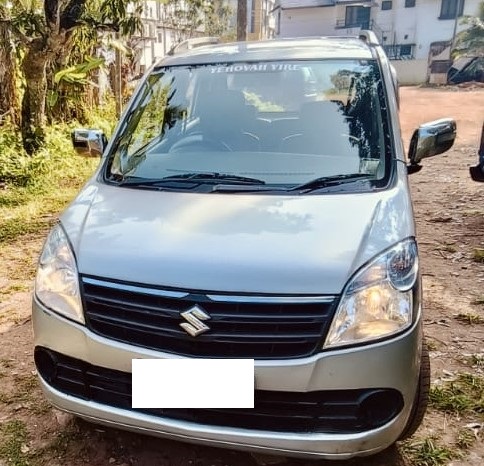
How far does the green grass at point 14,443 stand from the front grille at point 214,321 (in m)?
0.92

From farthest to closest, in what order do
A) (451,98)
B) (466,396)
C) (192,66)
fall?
(451,98) → (192,66) → (466,396)

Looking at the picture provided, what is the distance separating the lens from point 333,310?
5.86 ft

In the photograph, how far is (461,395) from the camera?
2752mm

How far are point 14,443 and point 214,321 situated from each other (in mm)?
1399

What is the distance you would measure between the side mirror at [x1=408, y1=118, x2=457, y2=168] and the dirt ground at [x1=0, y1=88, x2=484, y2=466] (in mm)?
1227

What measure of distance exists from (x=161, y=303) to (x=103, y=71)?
9473mm

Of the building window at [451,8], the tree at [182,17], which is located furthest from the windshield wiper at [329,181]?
the building window at [451,8]

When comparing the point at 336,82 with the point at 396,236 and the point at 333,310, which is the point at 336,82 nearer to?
the point at 396,236

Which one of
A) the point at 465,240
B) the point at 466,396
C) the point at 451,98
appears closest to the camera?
the point at 466,396

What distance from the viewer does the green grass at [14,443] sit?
2365mm

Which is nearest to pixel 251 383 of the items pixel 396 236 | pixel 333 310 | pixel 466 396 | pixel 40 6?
pixel 333 310

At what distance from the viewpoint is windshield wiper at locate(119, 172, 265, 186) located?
254 centimetres

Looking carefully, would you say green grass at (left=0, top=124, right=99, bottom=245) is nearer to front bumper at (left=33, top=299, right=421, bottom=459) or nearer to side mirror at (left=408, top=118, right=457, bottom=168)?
front bumper at (left=33, top=299, right=421, bottom=459)

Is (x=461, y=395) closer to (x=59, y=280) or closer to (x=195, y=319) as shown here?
(x=195, y=319)
